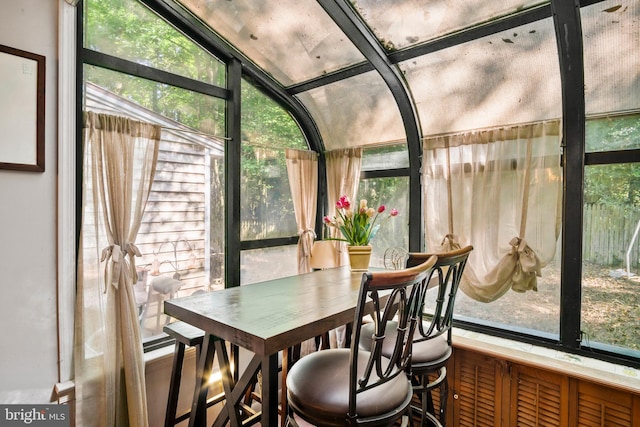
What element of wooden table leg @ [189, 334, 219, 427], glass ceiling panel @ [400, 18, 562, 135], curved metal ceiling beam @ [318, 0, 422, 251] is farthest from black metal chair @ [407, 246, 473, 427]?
glass ceiling panel @ [400, 18, 562, 135]

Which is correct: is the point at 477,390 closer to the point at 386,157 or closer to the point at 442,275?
the point at 442,275

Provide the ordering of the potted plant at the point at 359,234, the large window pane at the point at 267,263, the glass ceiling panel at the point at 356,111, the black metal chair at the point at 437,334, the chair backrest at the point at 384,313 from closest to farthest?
1. the chair backrest at the point at 384,313
2. the black metal chair at the point at 437,334
3. the potted plant at the point at 359,234
4. the glass ceiling panel at the point at 356,111
5. the large window pane at the point at 267,263

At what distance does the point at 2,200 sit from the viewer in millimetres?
1594

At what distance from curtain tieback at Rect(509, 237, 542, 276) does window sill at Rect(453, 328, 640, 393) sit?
0.49 m

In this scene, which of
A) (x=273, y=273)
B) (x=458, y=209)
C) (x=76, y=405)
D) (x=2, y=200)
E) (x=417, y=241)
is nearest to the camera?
(x=2, y=200)

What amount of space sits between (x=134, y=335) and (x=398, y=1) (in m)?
2.40

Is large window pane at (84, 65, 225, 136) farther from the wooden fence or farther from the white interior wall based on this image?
the wooden fence

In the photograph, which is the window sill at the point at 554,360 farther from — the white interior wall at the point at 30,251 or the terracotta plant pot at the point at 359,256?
the white interior wall at the point at 30,251

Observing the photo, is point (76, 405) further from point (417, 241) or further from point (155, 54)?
point (417, 241)

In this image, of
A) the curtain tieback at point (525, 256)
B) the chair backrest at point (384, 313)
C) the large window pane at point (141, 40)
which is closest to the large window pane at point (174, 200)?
the large window pane at point (141, 40)

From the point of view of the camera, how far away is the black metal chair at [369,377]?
109cm

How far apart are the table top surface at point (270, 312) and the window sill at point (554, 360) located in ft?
3.18

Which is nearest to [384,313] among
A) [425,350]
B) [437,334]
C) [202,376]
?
[437,334]

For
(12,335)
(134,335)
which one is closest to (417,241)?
(134,335)
